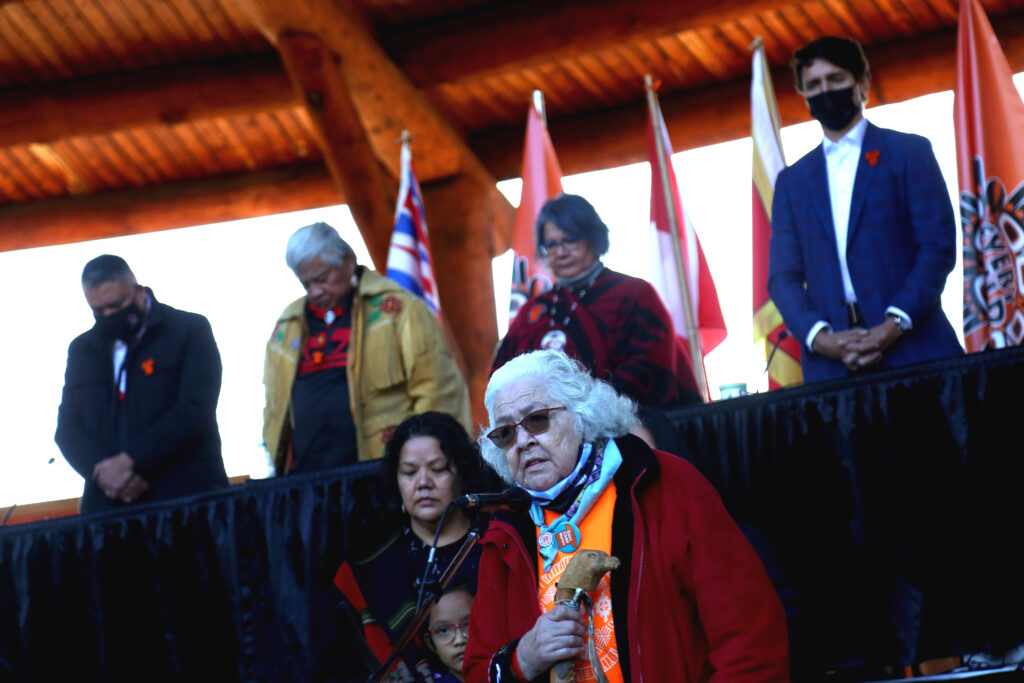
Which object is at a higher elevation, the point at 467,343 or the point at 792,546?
the point at 467,343

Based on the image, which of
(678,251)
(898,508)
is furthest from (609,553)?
(678,251)

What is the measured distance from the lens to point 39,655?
12.0 ft

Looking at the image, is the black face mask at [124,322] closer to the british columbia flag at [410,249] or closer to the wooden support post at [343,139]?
the british columbia flag at [410,249]

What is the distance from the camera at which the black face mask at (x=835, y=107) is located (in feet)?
12.3

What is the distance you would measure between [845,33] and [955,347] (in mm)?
3674

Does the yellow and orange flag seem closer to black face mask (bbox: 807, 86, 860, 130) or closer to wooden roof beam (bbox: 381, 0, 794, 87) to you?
wooden roof beam (bbox: 381, 0, 794, 87)

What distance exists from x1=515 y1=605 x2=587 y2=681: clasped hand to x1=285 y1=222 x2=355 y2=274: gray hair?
6.92ft

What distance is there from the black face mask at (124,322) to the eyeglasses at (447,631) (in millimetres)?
1666

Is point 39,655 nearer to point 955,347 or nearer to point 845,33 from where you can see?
point 955,347

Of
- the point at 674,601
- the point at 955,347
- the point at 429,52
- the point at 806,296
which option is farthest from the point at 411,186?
the point at 674,601

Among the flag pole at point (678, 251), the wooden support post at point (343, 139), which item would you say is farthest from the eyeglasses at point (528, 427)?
the wooden support post at point (343, 139)

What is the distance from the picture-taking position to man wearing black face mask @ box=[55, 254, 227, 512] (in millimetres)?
3865

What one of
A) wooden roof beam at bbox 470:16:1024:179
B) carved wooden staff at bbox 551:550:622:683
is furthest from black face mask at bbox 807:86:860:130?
wooden roof beam at bbox 470:16:1024:179

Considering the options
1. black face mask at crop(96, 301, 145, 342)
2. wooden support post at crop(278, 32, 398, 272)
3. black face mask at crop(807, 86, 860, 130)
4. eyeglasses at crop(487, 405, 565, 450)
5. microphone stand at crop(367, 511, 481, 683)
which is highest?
wooden support post at crop(278, 32, 398, 272)
